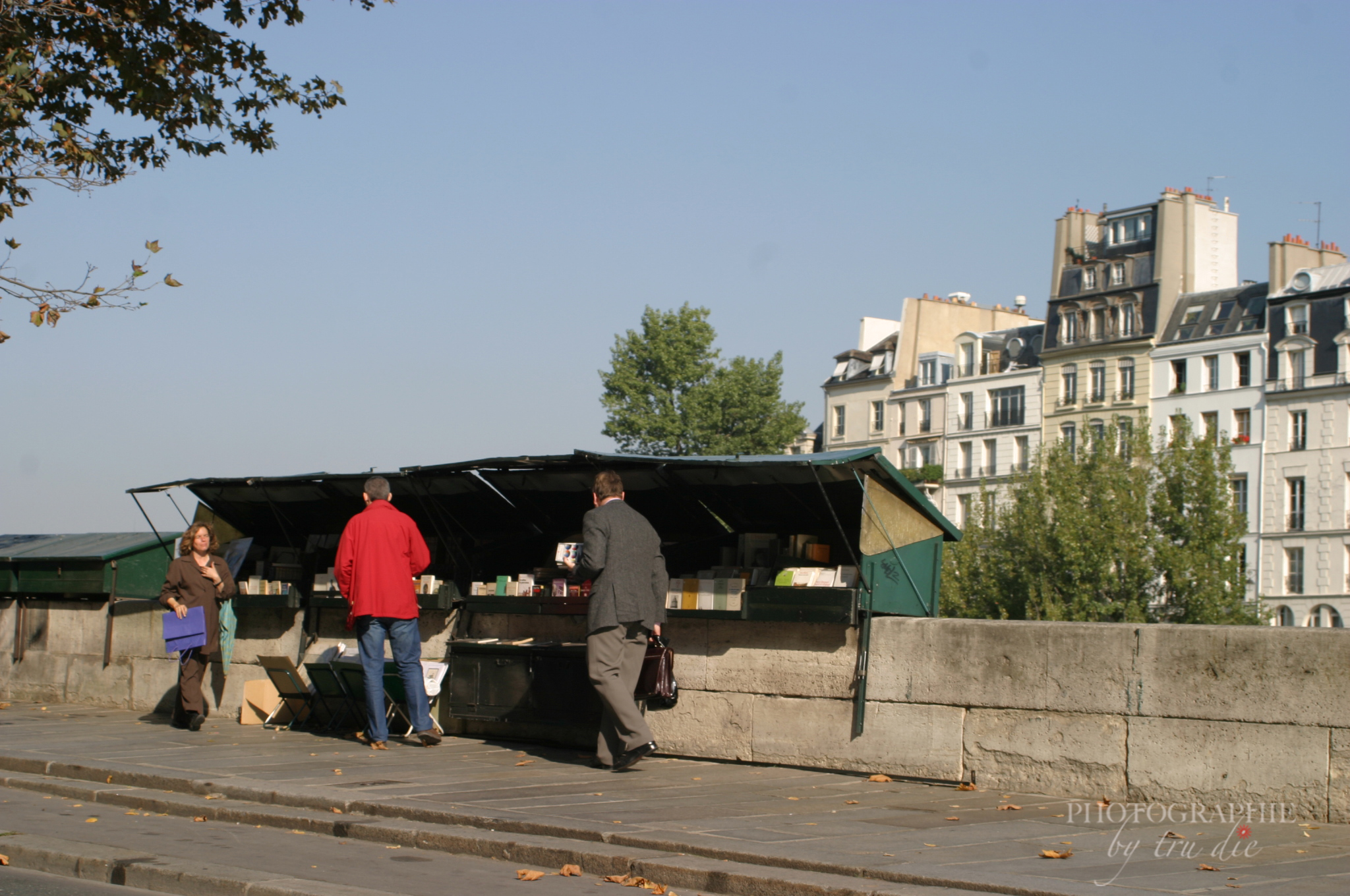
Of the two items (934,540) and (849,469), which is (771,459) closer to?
(849,469)

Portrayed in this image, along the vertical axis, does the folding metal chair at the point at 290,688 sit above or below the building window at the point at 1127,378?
below

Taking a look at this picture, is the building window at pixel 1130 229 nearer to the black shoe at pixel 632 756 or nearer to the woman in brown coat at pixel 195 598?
the woman in brown coat at pixel 195 598

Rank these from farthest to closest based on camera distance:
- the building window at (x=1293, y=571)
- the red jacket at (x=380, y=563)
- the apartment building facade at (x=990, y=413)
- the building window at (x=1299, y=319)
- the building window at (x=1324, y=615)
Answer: the apartment building facade at (x=990, y=413), the building window at (x=1299, y=319), the building window at (x=1293, y=571), the building window at (x=1324, y=615), the red jacket at (x=380, y=563)

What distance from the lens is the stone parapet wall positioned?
7.48 m

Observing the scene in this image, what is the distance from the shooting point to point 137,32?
14578 millimetres

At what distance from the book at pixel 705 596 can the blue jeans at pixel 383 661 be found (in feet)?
7.03

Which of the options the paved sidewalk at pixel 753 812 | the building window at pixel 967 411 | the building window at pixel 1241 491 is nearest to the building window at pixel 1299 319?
the building window at pixel 1241 491

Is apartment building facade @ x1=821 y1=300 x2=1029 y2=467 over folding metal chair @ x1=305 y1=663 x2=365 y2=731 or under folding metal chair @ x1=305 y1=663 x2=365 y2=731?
over

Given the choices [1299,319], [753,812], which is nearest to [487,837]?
[753,812]

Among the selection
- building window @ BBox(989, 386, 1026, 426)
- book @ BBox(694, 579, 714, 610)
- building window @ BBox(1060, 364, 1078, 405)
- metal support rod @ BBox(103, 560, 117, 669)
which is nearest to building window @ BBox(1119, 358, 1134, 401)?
building window @ BBox(1060, 364, 1078, 405)

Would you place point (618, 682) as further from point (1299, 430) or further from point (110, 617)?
point (1299, 430)

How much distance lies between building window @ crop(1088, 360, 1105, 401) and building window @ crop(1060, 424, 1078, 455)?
6.12 ft

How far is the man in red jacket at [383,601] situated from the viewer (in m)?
10.1

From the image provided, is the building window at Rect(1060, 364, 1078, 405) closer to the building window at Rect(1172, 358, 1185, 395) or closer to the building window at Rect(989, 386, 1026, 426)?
the building window at Rect(989, 386, 1026, 426)
